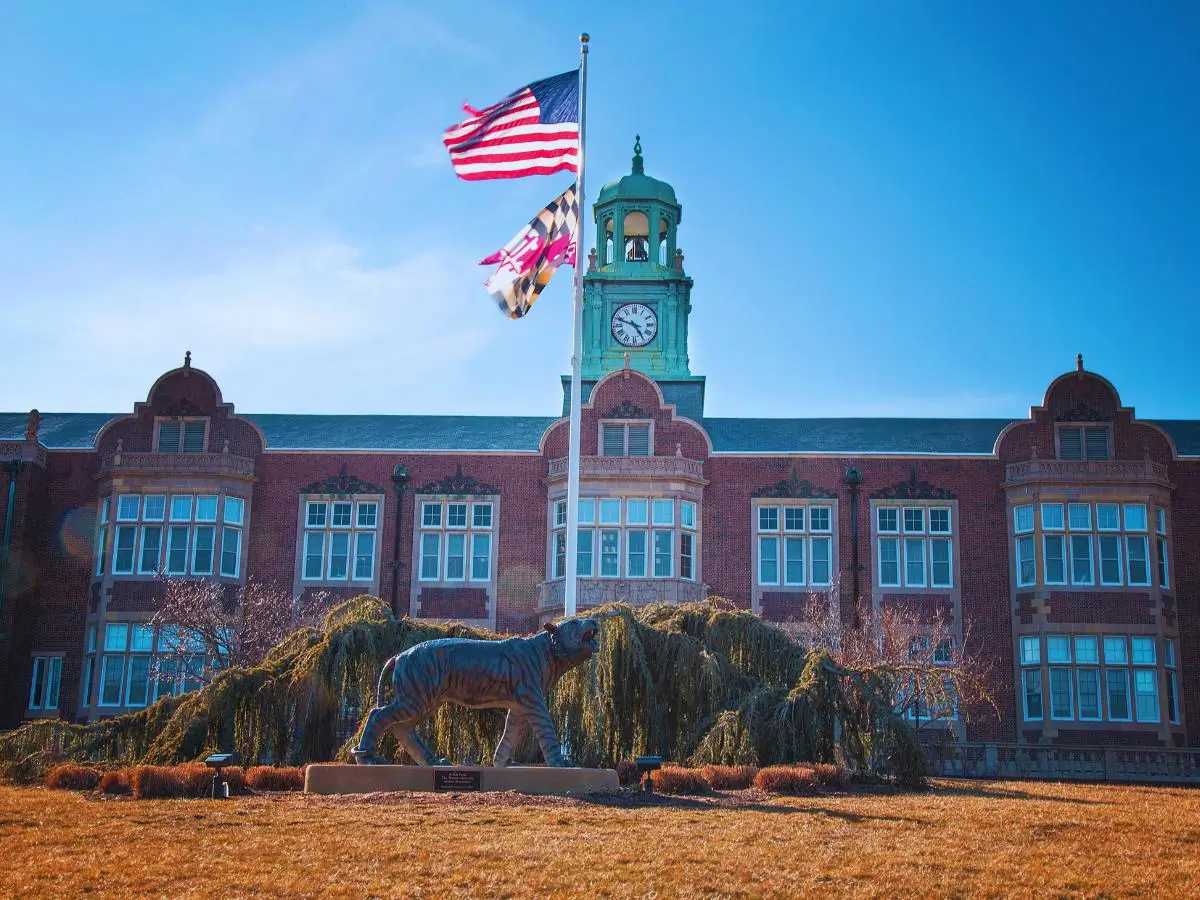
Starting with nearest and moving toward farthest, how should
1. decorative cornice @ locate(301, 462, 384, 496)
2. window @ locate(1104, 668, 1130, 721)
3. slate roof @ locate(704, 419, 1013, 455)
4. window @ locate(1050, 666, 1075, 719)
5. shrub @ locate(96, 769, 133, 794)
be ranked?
shrub @ locate(96, 769, 133, 794), window @ locate(1104, 668, 1130, 721), window @ locate(1050, 666, 1075, 719), decorative cornice @ locate(301, 462, 384, 496), slate roof @ locate(704, 419, 1013, 455)

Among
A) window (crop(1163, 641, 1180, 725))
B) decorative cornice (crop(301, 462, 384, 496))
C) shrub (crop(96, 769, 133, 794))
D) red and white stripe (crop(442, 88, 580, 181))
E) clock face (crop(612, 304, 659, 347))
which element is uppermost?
clock face (crop(612, 304, 659, 347))

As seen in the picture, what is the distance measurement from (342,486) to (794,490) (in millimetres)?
11662

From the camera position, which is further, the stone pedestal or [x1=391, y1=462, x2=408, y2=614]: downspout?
[x1=391, y1=462, x2=408, y2=614]: downspout

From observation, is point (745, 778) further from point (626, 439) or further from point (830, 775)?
point (626, 439)

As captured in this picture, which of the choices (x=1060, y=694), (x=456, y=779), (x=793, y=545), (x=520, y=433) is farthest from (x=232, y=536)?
(x=456, y=779)

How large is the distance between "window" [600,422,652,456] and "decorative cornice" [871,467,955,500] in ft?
19.8

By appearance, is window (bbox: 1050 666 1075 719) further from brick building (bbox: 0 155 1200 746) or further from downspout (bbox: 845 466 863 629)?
downspout (bbox: 845 466 863 629)

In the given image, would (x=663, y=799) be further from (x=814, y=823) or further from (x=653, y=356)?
(x=653, y=356)

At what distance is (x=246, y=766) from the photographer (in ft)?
68.4

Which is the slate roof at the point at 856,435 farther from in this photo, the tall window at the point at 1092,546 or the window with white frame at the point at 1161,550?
the window with white frame at the point at 1161,550

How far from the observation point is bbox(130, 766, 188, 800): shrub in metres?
16.7

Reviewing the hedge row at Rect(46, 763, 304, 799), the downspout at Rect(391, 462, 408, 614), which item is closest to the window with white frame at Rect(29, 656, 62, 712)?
the downspout at Rect(391, 462, 408, 614)

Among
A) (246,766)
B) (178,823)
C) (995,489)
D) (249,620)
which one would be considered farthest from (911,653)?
(178,823)

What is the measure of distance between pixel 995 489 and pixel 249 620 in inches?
736
